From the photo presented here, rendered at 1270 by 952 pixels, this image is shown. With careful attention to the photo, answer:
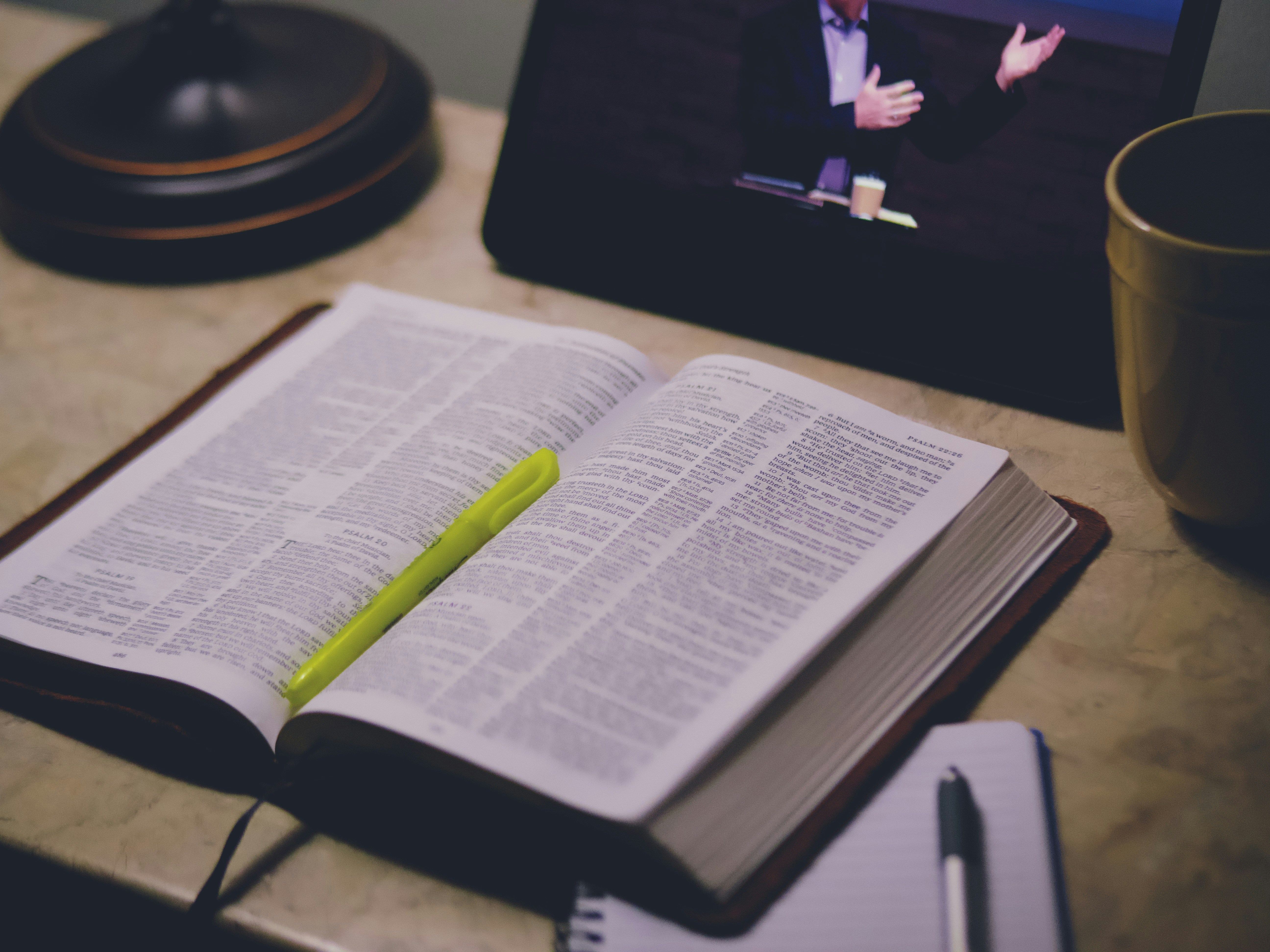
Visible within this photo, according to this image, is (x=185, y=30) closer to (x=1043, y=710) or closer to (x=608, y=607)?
(x=608, y=607)

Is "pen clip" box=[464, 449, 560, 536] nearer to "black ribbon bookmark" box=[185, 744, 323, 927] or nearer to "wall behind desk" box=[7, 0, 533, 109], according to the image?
"black ribbon bookmark" box=[185, 744, 323, 927]

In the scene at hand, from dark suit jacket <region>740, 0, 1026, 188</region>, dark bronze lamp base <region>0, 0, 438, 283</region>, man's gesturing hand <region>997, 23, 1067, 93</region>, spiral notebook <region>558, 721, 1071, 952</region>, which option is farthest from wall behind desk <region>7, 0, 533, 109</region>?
spiral notebook <region>558, 721, 1071, 952</region>

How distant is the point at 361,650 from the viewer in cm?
46

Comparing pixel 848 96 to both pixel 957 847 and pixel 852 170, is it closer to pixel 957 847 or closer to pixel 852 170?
pixel 852 170

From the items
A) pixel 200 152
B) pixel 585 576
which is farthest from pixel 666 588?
pixel 200 152

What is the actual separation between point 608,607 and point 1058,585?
23 cm

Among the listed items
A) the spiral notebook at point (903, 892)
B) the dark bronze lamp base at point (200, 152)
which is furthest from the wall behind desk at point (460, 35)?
the spiral notebook at point (903, 892)

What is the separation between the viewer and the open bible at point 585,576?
0.38 metres

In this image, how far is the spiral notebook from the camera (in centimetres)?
35

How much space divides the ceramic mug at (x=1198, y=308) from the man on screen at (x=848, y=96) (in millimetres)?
141

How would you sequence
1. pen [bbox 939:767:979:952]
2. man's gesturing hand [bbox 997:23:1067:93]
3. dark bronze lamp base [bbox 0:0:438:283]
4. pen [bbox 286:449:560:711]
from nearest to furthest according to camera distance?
pen [bbox 939:767:979:952], pen [bbox 286:449:560:711], man's gesturing hand [bbox 997:23:1067:93], dark bronze lamp base [bbox 0:0:438:283]

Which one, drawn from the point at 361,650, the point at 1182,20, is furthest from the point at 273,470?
the point at 1182,20

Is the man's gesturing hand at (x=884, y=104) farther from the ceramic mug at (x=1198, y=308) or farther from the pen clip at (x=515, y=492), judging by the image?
the pen clip at (x=515, y=492)

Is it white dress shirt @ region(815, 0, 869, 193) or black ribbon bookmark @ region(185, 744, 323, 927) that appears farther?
white dress shirt @ region(815, 0, 869, 193)
